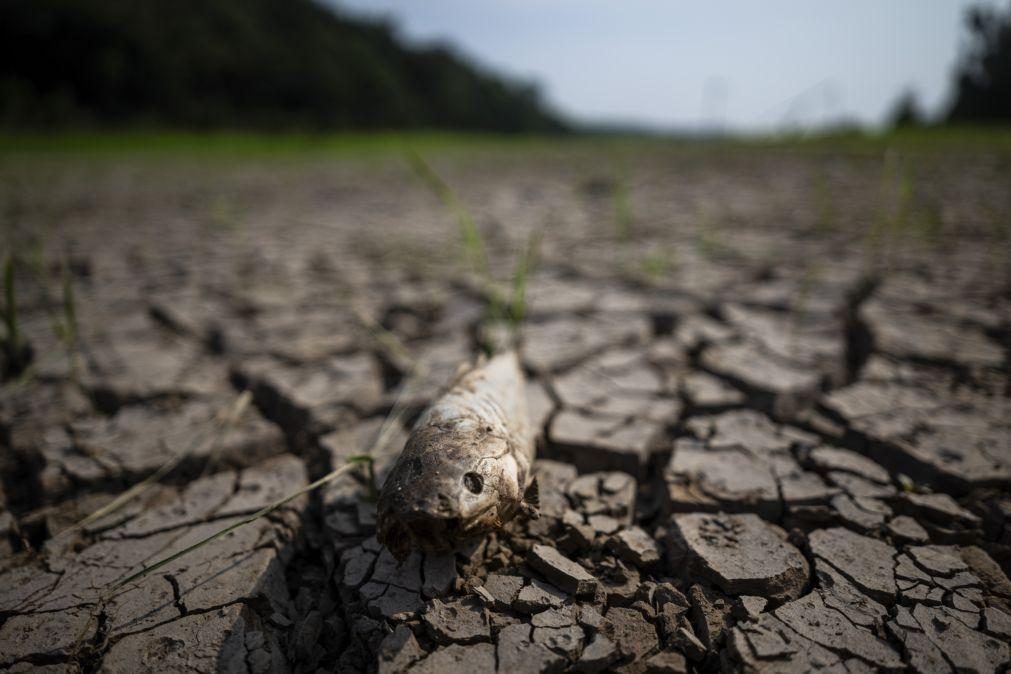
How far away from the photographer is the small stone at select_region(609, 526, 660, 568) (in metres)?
1.10

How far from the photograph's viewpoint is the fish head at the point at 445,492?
875 millimetres

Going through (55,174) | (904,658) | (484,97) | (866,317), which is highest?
Result: (484,97)

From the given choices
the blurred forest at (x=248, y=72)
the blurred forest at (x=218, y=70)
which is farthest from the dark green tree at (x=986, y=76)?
the blurred forest at (x=218, y=70)

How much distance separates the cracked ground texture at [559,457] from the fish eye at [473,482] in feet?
0.76

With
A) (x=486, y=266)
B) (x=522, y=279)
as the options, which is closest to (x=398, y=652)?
→ (x=522, y=279)

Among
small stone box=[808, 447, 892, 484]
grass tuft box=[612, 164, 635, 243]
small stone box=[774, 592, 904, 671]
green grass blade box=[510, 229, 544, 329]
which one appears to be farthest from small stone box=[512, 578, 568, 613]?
grass tuft box=[612, 164, 635, 243]

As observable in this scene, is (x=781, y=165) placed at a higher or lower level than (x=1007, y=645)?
higher

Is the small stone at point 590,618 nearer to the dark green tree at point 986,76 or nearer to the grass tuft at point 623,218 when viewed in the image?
the grass tuft at point 623,218

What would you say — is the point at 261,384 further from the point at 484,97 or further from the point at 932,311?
the point at 484,97

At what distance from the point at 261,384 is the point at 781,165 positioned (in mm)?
6442

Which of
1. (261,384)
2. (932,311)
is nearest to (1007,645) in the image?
(932,311)

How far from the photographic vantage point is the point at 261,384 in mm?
1811

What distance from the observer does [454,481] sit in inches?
35.1

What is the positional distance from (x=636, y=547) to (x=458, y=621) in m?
0.40
